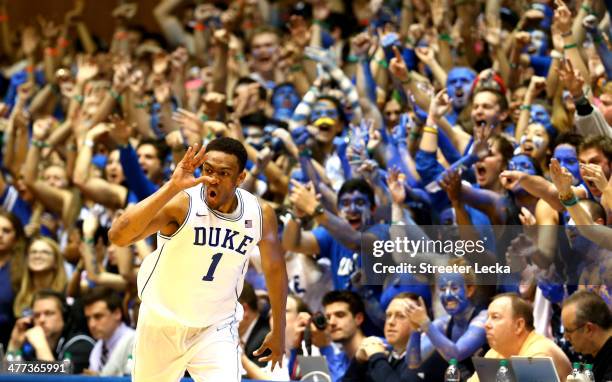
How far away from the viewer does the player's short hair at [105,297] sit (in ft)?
→ 28.7

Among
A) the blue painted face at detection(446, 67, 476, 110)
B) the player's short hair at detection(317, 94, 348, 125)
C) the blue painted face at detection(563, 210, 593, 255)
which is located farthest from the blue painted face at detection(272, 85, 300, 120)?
the blue painted face at detection(563, 210, 593, 255)

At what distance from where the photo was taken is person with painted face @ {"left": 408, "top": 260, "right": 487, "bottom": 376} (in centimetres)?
704

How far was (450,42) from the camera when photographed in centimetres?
998

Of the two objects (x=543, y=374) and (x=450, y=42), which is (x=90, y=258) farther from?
(x=543, y=374)

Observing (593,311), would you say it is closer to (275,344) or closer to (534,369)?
(534,369)

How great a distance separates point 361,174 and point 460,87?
124 centimetres

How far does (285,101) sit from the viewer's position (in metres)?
10.2

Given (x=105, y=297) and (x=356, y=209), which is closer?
(x=356, y=209)

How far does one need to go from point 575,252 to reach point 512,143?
155 centimetres

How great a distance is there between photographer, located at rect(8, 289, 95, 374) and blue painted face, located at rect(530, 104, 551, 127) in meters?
3.52

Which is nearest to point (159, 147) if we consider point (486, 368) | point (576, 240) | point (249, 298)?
point (249, 298)

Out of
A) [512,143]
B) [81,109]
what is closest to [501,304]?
[512,143]

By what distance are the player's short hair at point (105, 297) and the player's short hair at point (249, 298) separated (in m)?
1.23

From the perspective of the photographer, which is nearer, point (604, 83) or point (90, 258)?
point (604, 83)
